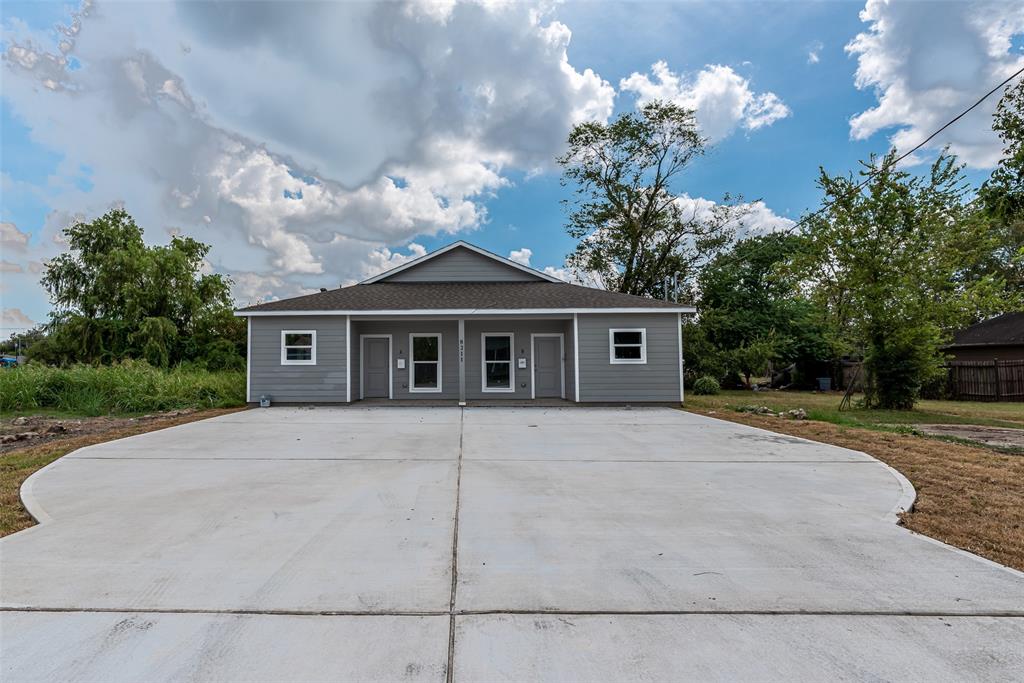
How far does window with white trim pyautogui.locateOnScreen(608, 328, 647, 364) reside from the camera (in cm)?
1341

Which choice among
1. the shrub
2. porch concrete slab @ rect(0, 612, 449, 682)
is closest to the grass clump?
porch concrete slab @ rect(0, 612, 449, 682)

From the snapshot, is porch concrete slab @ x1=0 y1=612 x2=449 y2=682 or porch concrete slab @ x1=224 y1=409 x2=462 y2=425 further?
porch concrete slab @ x1=224 y1=409 x2=462 y2=425

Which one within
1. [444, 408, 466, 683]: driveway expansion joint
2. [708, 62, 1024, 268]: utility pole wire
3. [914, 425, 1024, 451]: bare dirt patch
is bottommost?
[914, 425, 1024, 451]: bare dirt patch

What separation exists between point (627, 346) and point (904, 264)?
7569 mm

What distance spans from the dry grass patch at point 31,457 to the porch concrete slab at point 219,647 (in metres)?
2.08

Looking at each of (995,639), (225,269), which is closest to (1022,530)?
(995,639)

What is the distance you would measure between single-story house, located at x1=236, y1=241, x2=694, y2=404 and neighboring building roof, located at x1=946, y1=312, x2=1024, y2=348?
16.7 meters

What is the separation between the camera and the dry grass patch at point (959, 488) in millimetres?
3393

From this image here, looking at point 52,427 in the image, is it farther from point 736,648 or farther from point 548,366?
point 736,648

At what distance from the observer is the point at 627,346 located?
13484 mm

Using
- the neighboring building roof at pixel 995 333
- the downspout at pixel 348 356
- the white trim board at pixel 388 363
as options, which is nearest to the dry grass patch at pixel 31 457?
the downspout at pixel 348 356

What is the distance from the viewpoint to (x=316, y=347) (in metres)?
13.4

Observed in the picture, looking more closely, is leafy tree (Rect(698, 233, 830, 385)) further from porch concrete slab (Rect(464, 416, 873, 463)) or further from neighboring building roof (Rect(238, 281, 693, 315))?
porch concrete slab (Rect(464, 416, 873, 463))

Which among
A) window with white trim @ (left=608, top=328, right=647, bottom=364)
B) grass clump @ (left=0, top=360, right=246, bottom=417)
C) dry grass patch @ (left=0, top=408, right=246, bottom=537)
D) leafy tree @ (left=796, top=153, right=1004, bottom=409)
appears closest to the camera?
dry grass patch @ (left=0, top=408, right=246, bottom=537)
